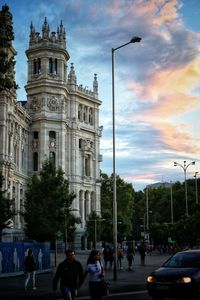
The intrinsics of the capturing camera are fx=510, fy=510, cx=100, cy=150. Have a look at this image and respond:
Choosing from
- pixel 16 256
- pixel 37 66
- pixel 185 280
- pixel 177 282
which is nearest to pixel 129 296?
pixel 177 282

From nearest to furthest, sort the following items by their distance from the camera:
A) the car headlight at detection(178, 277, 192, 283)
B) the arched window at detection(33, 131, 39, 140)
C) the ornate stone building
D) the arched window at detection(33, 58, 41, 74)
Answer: the car headlight at detection(178, 277, 192, 283) → the ornate stone building → the arched window at detection(33, 131, 39, 140) → the arched window at detection(33, 58, 41, 74)

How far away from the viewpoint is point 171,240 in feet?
278

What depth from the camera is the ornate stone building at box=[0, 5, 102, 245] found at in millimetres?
78250

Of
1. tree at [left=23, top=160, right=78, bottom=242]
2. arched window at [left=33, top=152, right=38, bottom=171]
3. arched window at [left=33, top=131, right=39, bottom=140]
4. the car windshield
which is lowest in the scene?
the car windshield

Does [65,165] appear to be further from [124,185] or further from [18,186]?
[124,185]

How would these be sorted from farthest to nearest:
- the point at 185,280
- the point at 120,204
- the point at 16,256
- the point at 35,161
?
1. the point at 120,204
2. the point at 35,161
3. the point at 16,256
4. the point at 185,280

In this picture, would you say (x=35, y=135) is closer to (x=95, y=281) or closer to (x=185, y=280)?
(x=185, y=280)

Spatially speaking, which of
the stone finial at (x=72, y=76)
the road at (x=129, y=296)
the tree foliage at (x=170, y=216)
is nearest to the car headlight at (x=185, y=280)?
the road at (x=129, y=296)

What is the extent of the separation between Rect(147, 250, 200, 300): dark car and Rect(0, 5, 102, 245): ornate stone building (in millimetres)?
55104

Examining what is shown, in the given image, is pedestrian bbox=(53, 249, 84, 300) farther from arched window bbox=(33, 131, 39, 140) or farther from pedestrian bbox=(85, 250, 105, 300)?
arched window bbox=(33, 131, 39, 140)

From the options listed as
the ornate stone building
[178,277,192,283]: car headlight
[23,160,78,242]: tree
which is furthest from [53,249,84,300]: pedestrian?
the ornate stone building

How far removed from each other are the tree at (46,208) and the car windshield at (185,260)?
28598 mm

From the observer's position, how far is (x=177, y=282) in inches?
595

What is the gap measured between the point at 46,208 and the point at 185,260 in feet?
99.0
